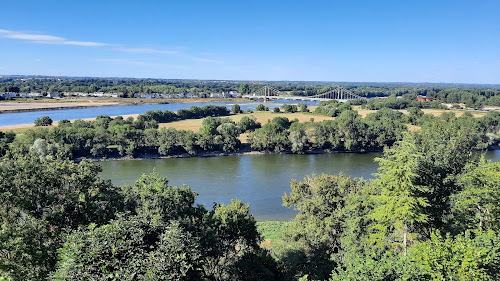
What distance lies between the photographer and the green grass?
22062mm

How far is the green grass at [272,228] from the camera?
22062 millimetres

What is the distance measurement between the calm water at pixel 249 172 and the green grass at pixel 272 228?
164 centimetres

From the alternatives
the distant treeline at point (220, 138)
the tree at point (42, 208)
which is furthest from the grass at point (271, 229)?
the distant treeline at point (220, 138)

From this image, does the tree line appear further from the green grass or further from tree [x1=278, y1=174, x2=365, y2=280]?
the green grass

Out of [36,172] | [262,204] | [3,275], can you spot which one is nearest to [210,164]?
[262,204]

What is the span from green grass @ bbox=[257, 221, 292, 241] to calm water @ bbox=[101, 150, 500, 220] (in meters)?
1.64

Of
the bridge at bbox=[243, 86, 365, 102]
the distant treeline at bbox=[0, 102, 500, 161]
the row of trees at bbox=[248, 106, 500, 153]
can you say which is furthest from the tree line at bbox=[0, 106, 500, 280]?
the bridge at bbox=[243, 86, 365, 102]

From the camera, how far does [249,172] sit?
130ft

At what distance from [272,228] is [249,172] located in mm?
16410

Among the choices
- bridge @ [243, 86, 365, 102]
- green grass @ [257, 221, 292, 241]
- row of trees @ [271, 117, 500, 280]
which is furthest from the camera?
bridge @ [243, 86, 365, 102]

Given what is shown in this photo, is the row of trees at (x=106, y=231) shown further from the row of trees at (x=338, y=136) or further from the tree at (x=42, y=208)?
the row of trees at (x=338, y=136)

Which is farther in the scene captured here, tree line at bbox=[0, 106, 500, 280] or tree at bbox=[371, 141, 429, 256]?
tree at bbox=[371, 141, 429, 256]

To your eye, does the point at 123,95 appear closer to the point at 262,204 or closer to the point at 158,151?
→ the point at 158,151

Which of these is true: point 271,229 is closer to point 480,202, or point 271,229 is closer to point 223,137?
point 480,202
